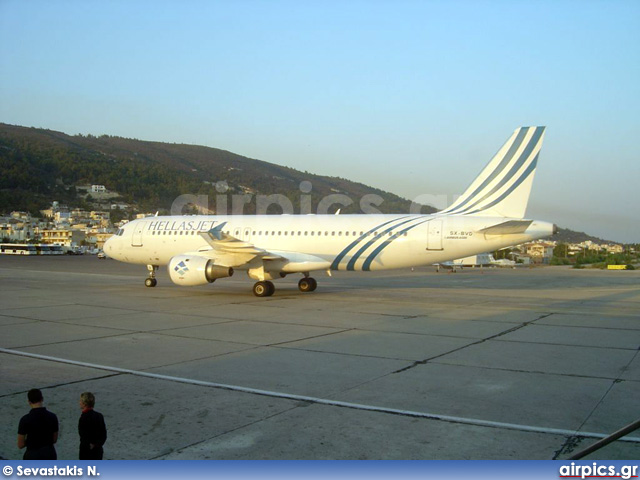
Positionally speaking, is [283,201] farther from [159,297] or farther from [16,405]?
[16,405]

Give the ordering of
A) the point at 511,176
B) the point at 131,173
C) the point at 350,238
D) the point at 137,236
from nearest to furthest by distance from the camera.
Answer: the point at 511,176
the point at 350,238
the point at 137,236
the point at 131,173

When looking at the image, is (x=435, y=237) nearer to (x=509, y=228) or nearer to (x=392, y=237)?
(x=392, y=237)

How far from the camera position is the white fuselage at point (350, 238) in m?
19.9

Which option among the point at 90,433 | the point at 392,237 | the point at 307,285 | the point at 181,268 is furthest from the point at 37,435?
the point at 307,285

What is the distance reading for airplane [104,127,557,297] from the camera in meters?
19.9

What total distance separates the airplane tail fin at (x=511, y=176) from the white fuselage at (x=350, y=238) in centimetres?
85

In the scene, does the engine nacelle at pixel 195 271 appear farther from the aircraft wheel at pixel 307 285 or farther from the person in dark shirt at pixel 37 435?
the person in dark shirt at pixel 37 435

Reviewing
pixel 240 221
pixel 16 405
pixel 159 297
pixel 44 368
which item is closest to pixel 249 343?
pixel 44 368

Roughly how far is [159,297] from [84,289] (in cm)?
527

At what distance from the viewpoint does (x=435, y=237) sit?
66.4 feet

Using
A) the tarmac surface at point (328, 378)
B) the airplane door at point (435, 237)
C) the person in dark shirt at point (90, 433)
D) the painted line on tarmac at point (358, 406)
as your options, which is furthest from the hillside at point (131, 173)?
the person in dark shirt at point (90, 433)

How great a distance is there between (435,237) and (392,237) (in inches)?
58.8

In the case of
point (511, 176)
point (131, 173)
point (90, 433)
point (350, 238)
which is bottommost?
point (90, 433)

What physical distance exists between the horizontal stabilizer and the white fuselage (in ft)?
0.53
